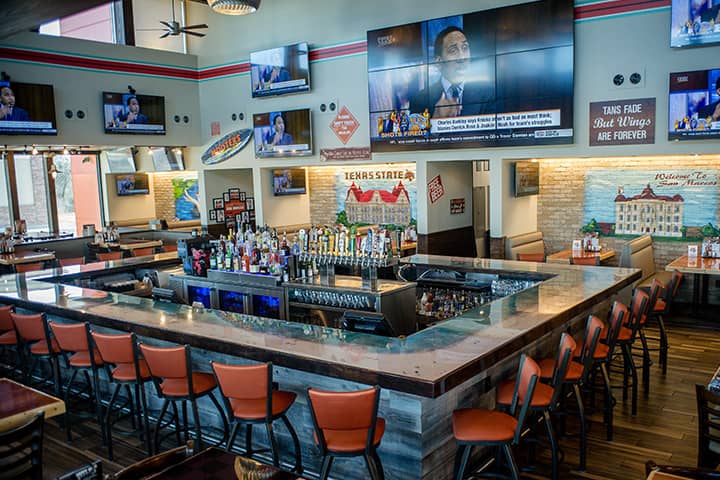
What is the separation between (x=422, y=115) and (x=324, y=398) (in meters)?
7.09

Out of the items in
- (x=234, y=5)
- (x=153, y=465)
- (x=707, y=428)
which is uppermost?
(x=234, y=5)

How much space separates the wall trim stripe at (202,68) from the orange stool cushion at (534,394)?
5868 mm

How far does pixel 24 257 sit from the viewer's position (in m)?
10.2

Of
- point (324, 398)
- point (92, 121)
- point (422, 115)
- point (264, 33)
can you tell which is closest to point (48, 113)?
point (92, 121)

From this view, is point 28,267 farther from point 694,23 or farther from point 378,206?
point 694,23

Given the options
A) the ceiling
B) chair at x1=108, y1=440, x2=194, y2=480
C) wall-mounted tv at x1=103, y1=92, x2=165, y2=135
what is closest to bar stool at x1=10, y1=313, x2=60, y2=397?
the ceiling

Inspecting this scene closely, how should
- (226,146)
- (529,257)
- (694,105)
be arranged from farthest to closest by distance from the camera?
(226,146) → (529,257) → (694,105)

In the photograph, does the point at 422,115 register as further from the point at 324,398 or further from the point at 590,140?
the point at 324,398

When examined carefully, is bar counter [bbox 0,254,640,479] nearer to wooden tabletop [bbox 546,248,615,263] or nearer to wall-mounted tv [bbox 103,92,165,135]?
wooden tabletop [bbox 546,248,615,263]

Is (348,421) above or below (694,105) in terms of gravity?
below

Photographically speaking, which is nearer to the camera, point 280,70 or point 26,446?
point 26,446

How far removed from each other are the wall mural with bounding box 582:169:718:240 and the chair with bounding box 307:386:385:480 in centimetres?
727

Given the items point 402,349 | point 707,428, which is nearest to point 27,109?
point 402,349

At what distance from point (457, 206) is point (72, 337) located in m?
7.25
